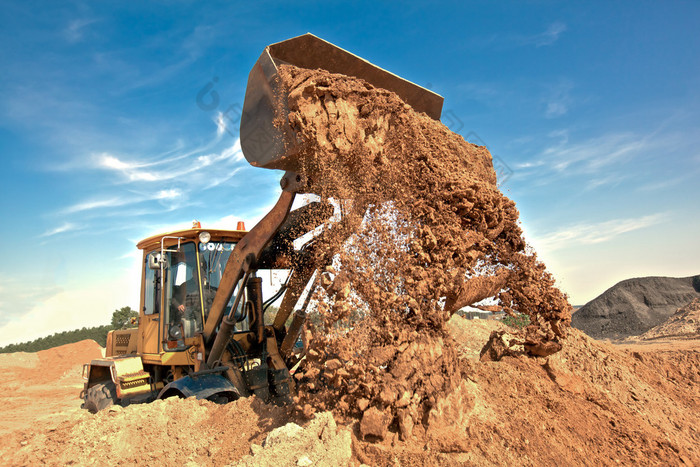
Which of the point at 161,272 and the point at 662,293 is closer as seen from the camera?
the point at 161,272

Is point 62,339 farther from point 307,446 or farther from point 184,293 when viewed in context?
point 307,446

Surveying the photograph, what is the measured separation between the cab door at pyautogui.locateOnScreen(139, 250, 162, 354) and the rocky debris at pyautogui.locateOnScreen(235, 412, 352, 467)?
3191 mm

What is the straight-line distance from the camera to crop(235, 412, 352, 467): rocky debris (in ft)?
8.73

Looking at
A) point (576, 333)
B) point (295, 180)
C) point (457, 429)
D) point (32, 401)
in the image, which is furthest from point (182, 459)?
point (32, 401)

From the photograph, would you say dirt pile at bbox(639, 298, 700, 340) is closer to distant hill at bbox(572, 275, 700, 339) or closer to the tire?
distant hill at bbox(572, 275, 700, 339)

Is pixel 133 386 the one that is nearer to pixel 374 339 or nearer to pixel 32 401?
pixel 374 339

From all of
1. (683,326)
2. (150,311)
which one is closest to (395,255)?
(150,311)

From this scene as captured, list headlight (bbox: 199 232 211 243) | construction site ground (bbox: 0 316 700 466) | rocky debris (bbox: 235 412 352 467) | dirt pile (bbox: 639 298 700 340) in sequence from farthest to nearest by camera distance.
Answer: dirt pile (bbox: 639 298 700 340) < headlight (bbox: 199 232 211 243) < construction site ground (bbox: 0 316 700 466) < rocky debris (bbox: 235 412 352 467)

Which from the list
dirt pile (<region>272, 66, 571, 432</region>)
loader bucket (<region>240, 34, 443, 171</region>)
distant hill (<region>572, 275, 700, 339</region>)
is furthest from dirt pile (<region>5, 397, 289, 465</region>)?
distant hill (<region>572, 275, 700, 339</region>)

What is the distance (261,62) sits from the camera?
379 centimetres

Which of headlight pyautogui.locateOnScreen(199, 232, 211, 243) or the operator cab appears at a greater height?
headlight pyautogui.locateOnScreen(199, 232, 211, 243)

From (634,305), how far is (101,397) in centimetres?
1931

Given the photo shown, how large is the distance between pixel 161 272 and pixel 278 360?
6.14ft

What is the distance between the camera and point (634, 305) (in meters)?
17.9
